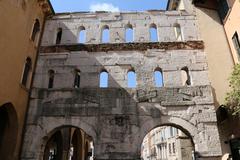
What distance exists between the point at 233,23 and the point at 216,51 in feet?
4.36

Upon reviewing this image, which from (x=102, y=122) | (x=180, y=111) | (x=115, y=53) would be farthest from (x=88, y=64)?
(x=180, y=111)

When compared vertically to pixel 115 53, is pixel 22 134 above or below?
below

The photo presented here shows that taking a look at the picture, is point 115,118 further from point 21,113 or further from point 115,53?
point 21,113

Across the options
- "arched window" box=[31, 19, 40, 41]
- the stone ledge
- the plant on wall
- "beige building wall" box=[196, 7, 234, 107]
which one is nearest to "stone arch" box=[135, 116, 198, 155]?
"beige building wall" box=[196, 7, 234, 107]

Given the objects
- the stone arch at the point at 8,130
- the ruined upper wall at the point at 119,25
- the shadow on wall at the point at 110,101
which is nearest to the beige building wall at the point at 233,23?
the ruined upper wall at the point at 119,25

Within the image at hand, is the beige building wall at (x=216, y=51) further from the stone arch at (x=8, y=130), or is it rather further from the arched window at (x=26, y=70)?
the stone arch at (x=8, y=130)

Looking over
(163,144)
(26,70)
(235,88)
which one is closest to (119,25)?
(26,70)

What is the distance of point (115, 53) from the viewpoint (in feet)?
33.7

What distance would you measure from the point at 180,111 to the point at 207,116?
102 centimetres

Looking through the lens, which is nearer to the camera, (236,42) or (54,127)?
(54,127)

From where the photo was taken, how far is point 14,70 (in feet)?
27.7

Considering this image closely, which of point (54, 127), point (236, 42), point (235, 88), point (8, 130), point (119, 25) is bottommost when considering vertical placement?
point (8, 130)

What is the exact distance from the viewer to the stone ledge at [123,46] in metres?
10.2

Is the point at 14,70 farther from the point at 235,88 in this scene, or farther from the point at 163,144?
the point at 163,144
